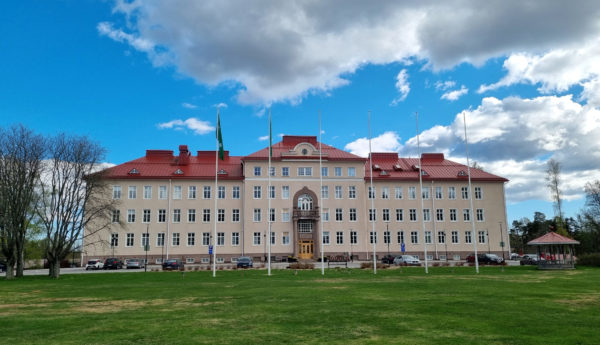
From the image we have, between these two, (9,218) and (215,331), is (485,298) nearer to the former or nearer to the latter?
(215,331)

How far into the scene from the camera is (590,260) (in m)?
44.4

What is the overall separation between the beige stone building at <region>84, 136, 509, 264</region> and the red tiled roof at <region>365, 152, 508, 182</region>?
12.3 inches

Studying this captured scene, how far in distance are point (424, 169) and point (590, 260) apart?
30.5 m

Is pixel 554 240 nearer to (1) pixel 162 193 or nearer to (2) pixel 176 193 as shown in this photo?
(2) pixel 176 193

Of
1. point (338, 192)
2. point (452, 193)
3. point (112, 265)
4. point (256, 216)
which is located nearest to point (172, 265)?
point (112, 265)

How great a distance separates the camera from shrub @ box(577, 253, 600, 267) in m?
43.5

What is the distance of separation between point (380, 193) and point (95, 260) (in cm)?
4276

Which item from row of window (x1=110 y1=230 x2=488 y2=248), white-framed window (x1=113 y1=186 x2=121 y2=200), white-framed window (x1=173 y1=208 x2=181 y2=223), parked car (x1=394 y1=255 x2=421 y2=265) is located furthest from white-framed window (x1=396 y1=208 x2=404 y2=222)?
white-framed window (x1=113 y1=186 x2=121 y2=200)

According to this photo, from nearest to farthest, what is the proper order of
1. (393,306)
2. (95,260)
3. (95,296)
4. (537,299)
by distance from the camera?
(393,306)
(537,299)
(95,296)
(95,260)

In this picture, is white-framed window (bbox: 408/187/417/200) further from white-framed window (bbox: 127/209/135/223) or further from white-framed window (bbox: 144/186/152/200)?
white-framed window (bbox: 127/209/135/223)

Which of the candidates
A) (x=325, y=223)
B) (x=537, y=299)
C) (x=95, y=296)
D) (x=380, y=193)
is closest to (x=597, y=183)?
(x=380, y=193)

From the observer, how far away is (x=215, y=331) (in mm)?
11227

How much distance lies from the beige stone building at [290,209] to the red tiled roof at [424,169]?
31 centimetres

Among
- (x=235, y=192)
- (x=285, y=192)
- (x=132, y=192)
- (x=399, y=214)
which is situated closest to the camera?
(x=132, y=192)
